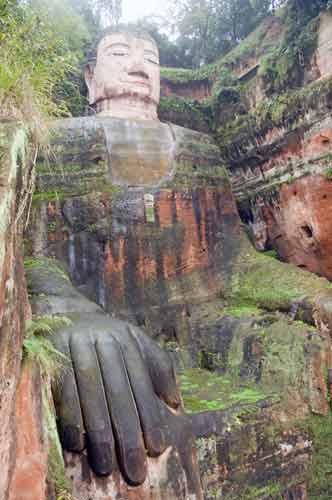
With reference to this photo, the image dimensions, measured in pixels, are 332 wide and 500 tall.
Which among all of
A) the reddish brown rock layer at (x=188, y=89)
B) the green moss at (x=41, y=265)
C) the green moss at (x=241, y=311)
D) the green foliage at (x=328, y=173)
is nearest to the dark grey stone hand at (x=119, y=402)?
the green moss at (x=41, y=265)

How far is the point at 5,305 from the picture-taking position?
2186mm

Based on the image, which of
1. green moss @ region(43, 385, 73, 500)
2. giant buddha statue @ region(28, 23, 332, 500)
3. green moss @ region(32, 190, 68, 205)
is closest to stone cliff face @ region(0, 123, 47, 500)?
green moss @ region(43, 385, 73, 500)

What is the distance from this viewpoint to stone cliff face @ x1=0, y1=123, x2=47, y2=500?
2.13m

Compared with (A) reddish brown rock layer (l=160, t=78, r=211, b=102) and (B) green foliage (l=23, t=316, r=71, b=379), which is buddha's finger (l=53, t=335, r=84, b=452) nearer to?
(B) green foliage (l=23, t=316, r=71, b=379)

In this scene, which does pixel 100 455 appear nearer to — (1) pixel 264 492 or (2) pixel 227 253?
(1) pixel 264 492

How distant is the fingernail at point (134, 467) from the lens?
3.05m

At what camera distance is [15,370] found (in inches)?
88.9

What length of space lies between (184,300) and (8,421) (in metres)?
5.29

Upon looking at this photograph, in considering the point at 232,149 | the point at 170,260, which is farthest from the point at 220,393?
the point at 232,149

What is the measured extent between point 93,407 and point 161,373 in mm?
749

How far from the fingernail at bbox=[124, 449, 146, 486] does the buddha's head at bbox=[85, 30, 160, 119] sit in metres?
7.02

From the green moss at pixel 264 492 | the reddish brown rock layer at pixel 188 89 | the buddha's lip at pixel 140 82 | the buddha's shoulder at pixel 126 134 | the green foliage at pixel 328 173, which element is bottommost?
the green moss at pixel 264 492

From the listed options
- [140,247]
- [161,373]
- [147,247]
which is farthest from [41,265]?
[161,373]

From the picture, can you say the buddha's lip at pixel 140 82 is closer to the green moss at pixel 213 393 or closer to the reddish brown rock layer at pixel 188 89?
the reddish brown rock layer at pixel 188 89
